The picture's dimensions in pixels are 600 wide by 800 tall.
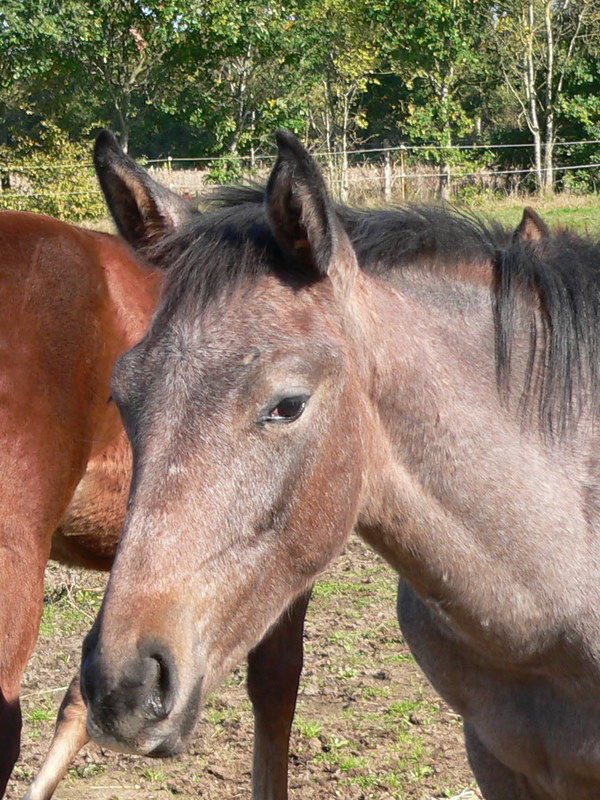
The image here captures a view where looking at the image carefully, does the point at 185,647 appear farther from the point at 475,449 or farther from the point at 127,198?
the point at 127,198

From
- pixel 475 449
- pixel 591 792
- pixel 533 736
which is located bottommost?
pixel 591 792

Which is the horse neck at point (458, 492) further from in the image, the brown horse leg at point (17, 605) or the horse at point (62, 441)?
the brown horse leg at point (17, 605)

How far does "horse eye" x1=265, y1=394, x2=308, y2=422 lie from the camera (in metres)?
1.84

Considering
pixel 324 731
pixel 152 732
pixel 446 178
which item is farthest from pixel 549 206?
pixel 152 732

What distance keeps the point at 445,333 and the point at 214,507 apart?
0.69 meters

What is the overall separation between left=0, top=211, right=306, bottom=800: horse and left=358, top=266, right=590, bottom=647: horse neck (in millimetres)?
972

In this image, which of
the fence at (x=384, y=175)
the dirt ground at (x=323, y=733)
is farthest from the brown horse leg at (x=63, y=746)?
the fence at (x=384, y=175)

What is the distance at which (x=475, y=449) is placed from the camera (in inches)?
81.3

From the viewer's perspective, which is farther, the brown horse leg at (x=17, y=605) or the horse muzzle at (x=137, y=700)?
the brown horse leg at (x=17, y=605)

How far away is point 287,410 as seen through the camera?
185 cm

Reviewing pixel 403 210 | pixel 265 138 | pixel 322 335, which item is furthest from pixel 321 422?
pixel 265 138

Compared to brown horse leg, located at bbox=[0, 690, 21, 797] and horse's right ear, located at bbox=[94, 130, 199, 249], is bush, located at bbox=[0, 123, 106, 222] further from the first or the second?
horse's right ear, located at bbox=[94, 130, 199, 249]

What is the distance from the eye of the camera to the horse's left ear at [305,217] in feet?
6.03

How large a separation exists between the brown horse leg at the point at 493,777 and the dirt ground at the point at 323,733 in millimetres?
1005
